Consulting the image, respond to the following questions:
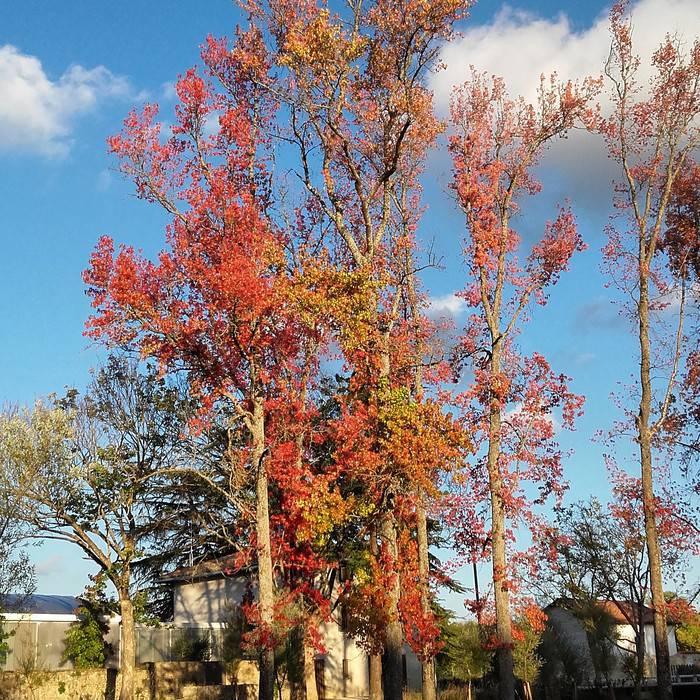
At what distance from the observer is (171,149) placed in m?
23.9

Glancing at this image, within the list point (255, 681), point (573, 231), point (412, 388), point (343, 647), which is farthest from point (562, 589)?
point (573, 231)

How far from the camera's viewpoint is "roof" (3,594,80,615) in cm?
3300

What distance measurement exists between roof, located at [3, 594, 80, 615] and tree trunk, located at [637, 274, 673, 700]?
67.6 ft

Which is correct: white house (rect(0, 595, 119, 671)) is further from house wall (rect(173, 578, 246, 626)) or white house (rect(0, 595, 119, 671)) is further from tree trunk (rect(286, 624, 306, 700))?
house wall (rect(173, 578, 246, 626))

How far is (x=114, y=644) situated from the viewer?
32.5 m

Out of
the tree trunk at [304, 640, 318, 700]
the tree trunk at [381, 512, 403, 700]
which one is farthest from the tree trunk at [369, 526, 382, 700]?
the tree trunk at [381, 512, 403, 700]

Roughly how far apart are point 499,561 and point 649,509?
188 inches

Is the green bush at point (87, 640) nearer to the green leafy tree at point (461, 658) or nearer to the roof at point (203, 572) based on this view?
the roof at point (203, 572)

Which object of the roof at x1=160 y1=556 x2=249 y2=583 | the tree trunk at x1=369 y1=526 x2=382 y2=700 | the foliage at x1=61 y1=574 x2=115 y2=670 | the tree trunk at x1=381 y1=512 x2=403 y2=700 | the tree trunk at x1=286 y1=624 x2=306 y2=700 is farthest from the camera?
the roof at x1=160 y1=556 x2=249 y2=583

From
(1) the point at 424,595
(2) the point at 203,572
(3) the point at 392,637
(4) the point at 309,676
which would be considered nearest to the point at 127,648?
(4) the point at 309,676

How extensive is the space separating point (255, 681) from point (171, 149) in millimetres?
22077

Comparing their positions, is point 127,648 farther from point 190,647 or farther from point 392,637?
point 392,637

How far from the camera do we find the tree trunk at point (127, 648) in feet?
95.7

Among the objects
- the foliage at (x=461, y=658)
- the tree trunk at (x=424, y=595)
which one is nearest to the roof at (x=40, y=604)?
the tree trunk at (x=424, y=595)
